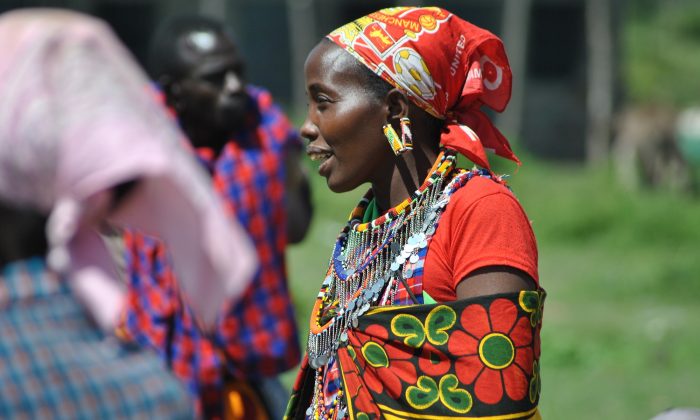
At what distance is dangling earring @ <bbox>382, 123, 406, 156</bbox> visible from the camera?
2.91m

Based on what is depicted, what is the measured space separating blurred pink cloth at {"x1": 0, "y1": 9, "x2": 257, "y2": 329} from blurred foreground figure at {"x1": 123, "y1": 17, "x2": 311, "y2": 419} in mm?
1723

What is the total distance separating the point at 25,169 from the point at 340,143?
113 centimetres

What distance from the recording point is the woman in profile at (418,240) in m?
2.70

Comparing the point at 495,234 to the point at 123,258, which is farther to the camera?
the point at 123,258

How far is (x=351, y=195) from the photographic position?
1385 centimetres

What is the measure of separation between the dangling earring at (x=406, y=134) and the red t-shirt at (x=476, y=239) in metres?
0.18

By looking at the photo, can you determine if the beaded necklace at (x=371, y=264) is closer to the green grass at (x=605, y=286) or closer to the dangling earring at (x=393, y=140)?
the dangling earring at (x=393, y=140)

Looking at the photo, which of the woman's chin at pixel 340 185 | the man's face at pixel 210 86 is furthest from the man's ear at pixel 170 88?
the woman's chin at pixel 340 185

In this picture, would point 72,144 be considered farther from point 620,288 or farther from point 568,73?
point 568,73

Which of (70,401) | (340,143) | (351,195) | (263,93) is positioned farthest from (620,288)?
(70,401)

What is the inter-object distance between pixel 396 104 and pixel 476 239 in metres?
0.46

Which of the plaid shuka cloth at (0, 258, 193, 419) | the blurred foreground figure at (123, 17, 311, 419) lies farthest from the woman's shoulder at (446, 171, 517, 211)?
the blurred foreground figure at (123, 17, 311, 419)

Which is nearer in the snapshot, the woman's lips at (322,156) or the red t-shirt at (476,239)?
the red t-shirt at (476,239)

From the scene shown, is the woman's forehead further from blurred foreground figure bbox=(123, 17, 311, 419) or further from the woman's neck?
blurred foreground figure bbox=(123, 17, 311, 419)
